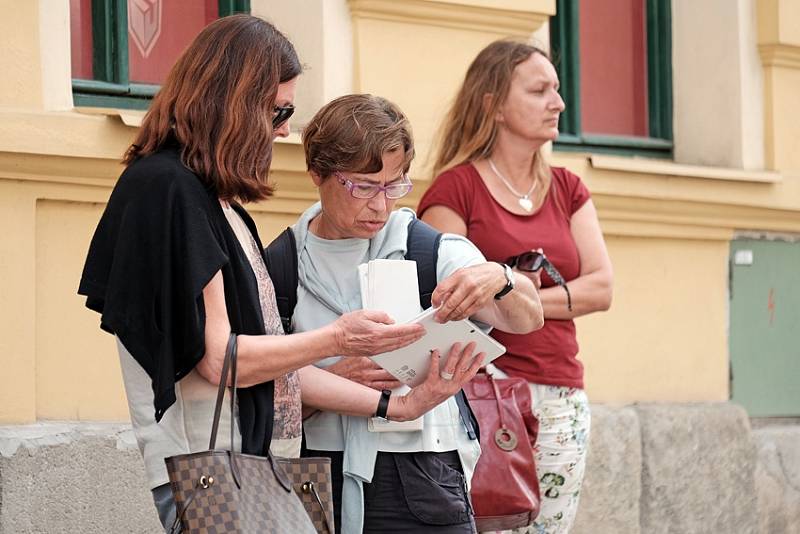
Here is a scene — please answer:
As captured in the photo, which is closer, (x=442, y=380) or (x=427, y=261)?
(x=442, y=380)

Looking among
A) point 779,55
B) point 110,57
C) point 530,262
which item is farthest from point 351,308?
point 779,55

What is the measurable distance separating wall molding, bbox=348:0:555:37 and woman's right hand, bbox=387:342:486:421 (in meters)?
2.71

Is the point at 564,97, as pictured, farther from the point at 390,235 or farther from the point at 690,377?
the point at 390,235

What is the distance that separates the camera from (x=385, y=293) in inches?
141

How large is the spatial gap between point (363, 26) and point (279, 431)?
296 centimetres

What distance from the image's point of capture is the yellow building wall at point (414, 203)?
5.11 metres

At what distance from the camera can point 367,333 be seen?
3.32m

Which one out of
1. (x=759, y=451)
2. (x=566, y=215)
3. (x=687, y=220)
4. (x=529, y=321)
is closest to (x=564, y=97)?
(x=687, y=220)

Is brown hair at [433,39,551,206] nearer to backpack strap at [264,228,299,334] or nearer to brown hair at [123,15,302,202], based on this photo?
backpack strap at [264,228,299,334]

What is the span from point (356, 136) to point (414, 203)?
7.78 feet

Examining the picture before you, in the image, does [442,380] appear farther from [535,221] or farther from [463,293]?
[535,221]

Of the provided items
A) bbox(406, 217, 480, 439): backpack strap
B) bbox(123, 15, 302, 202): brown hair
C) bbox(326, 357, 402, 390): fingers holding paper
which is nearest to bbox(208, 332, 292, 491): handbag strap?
bbox(123, 15, 302, 202): brown hair

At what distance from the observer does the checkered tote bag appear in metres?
3.14

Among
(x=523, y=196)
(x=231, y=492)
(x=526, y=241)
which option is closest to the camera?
(x=231, y=492)
